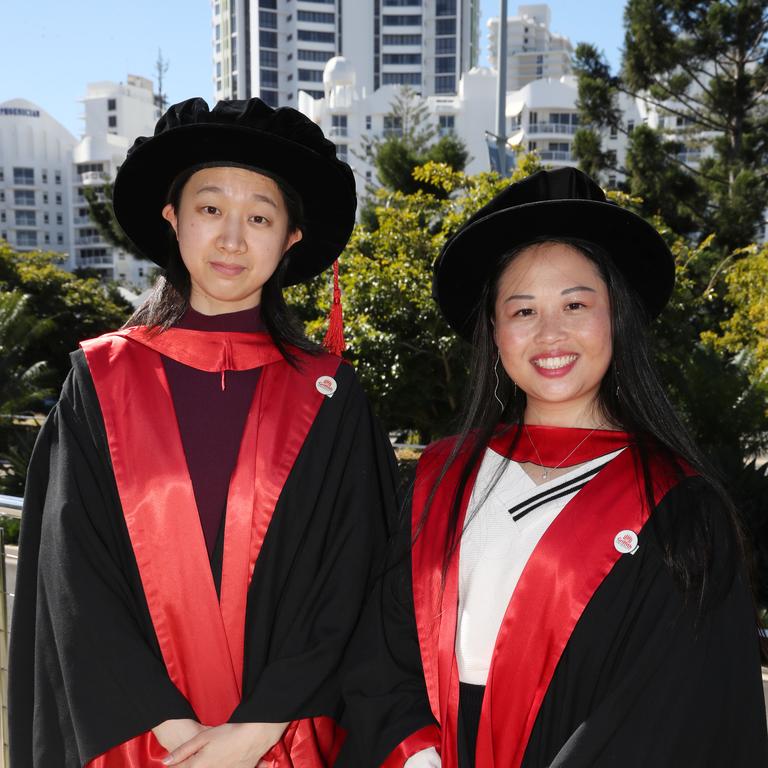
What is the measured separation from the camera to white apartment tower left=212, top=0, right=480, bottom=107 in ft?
234

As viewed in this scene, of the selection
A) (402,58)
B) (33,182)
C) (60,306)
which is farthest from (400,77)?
(60,306)

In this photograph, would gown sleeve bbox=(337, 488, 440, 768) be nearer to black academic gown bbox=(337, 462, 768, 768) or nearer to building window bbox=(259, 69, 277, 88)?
black academic gown bbox=(337, 462, 768, 768)

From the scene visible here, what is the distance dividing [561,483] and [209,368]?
0.88 meters

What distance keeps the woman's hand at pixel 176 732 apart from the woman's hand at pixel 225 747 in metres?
0.02

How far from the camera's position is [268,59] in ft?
235

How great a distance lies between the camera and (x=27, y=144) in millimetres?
64688

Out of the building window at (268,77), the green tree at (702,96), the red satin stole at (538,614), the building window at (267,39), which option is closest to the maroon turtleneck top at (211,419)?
the red satin stole at (538,614)

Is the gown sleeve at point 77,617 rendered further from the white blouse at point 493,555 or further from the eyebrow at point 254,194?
the white blouse at point 493,555

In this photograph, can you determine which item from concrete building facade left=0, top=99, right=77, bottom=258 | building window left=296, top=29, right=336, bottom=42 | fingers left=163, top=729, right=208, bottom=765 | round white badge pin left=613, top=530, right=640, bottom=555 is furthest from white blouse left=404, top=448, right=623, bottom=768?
building window left=296, top=29, right=336, bottom=42

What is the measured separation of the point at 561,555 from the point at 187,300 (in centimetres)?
115

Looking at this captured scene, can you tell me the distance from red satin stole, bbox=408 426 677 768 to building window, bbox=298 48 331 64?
246 ft

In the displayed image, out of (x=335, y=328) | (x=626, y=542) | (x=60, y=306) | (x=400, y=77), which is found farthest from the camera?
(x=400, y=77)

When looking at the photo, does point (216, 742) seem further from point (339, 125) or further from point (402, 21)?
point (402, 21)

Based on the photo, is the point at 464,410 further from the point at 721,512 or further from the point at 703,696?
the point at 703,696
